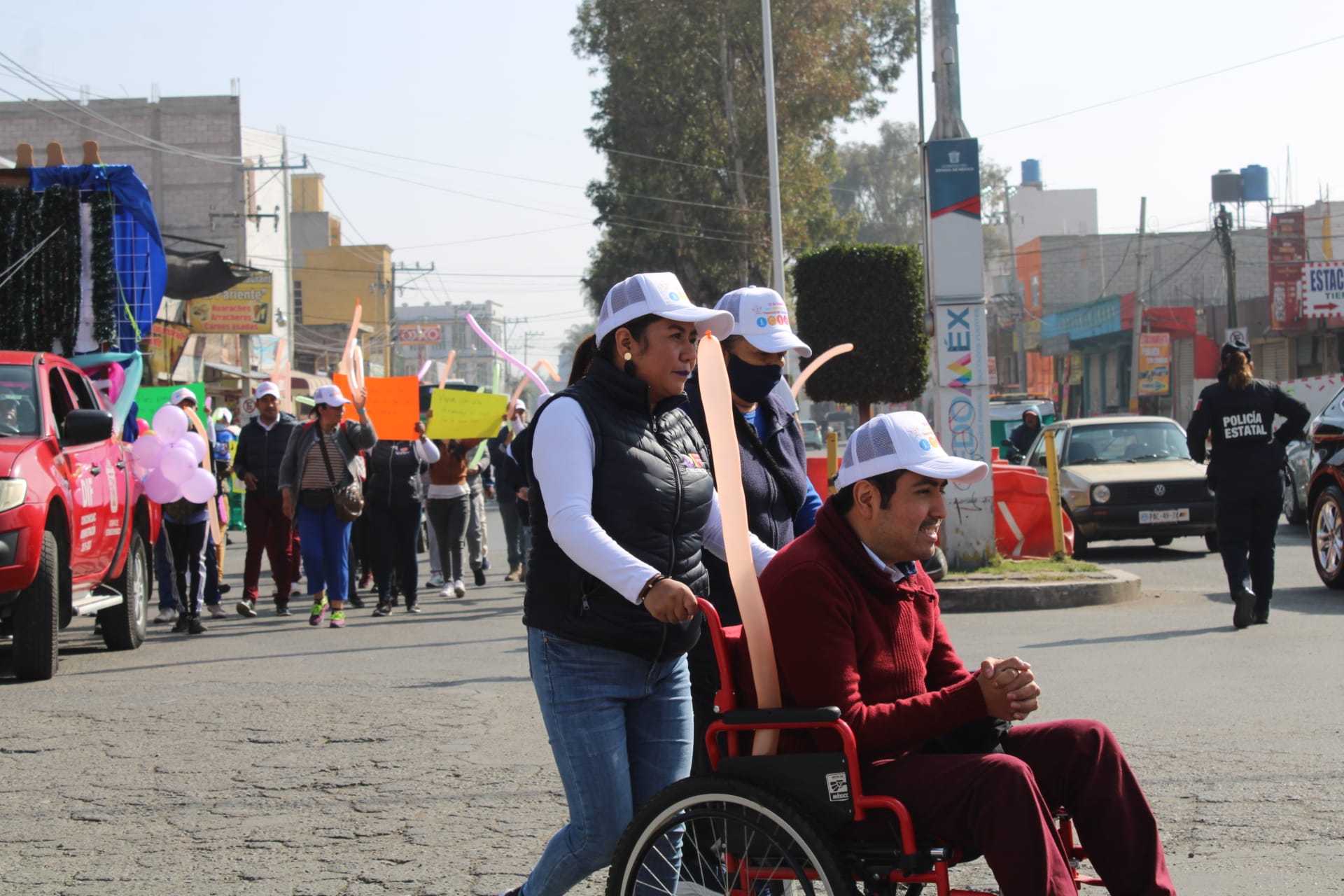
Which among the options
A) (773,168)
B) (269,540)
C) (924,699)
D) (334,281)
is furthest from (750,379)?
(334,281)

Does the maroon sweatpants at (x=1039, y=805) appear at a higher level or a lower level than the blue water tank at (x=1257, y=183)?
lower

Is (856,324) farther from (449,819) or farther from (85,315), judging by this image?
(449,819)

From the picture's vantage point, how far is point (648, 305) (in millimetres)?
3615

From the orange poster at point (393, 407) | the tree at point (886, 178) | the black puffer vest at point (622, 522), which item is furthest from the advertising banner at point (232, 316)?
the tree at point (886, 178)

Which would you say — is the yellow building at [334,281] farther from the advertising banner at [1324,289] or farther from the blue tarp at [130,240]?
the blue tarp at [130,240]

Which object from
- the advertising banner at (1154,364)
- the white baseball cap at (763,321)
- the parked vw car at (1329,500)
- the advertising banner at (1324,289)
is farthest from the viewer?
the advertising banner at (1154,364)

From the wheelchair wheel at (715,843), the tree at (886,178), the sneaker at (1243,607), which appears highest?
the tree at (886,178)

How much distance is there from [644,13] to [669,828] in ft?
120

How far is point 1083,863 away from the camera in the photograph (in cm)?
487

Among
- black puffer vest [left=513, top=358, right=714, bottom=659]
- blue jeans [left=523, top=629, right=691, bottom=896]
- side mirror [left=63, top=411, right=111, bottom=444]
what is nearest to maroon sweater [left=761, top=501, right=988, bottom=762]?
black puffer vest [left=513, top=358, right=714, bottom=659]

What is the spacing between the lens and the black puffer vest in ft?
11.6

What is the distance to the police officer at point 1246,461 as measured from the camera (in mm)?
9977

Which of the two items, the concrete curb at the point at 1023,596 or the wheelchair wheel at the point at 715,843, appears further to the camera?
the concrete curb at the point at 1023,596

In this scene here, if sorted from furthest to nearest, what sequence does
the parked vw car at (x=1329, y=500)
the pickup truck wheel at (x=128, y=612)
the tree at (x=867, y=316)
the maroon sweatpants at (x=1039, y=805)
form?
the tree at (x=867, y=316) < the parked vw car at (x=1329, y=500) < the pickup truck wheel at (x=128, y=612) < the maroon sweatpants at (x=1039, y=805)
